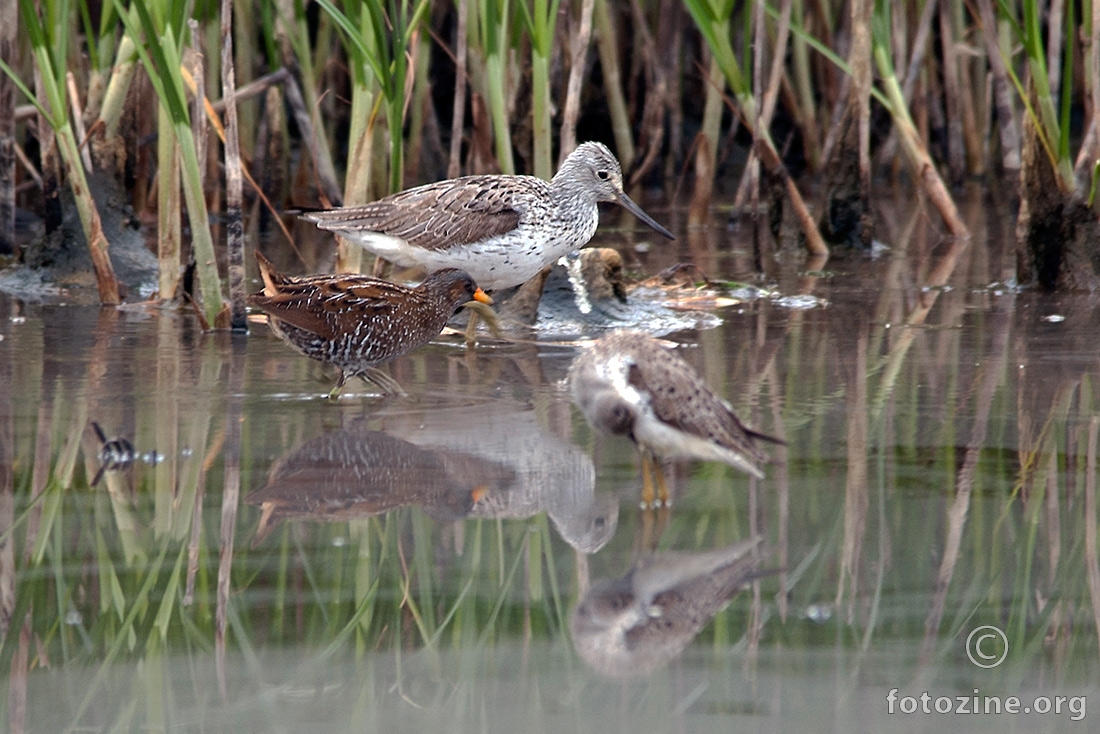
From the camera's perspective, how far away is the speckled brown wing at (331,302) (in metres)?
5.62

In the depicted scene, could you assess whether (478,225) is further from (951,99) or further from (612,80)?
(951,99)

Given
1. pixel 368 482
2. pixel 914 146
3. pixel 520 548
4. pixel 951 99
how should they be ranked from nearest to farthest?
pixel 520 548 → pixel 368 482 → pixel 914 146 → pixel 951 99

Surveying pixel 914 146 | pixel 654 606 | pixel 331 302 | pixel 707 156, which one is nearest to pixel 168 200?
pixel 331 302

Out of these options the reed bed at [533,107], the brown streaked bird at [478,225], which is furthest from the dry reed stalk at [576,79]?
the brown streaked bird at [478,225]

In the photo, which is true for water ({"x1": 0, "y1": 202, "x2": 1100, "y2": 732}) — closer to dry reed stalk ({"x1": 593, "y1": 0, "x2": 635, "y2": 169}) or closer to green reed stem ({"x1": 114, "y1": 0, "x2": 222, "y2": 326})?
green reed stem ({"x1": 114, "y1": 0, "x2": 222, "y2": 326})

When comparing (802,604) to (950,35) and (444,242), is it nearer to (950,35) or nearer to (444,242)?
(444,242)

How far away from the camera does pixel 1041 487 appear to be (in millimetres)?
4152

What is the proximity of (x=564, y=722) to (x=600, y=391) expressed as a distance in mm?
1402

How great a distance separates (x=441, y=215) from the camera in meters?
7.05

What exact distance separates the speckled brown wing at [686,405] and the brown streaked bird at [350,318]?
1.71 meters

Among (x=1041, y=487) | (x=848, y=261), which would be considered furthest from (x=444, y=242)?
(x=1041, y=487)

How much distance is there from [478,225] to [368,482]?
282 centimetres

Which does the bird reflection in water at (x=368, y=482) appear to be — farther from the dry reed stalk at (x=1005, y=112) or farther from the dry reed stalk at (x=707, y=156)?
the dry reed stalk at (x=1005, y=112)

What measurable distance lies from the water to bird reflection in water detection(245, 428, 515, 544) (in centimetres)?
1
